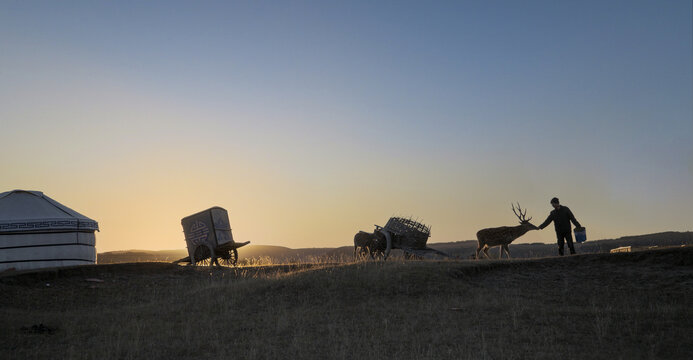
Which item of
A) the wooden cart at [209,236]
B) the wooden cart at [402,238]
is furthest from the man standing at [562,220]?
the wooden cart at [209,236]

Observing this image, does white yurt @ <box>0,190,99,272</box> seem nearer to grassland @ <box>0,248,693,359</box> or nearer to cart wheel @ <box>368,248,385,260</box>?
grassland @ <box>0,248,693,359</box>

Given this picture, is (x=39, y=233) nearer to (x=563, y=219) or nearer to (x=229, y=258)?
(x=229, y=258)

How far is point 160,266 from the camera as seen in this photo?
21.6 meters

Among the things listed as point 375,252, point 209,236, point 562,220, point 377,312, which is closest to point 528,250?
point 375,252

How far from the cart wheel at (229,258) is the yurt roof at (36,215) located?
18.6 feet

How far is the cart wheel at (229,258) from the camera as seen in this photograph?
25.3 m

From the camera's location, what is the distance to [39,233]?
855 inches

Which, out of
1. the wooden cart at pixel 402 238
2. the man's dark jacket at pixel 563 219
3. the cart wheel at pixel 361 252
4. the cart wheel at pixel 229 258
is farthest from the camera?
the cart wheel at pixel 229 258

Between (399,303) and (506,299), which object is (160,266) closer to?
(399,303)

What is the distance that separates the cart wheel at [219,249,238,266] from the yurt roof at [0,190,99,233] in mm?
5668

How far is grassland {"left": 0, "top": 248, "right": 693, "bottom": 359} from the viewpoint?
30.8 feet

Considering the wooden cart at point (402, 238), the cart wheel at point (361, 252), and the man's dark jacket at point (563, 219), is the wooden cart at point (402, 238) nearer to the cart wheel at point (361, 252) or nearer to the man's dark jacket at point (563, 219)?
the cart wheel at point (361, 252)

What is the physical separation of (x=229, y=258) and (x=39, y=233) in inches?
309

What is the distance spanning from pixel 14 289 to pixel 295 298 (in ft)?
30.8
